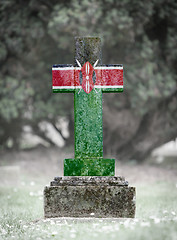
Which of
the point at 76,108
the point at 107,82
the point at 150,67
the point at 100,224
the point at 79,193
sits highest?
the point at 150,67

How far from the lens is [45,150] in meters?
13.0

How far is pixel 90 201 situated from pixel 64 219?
41cm

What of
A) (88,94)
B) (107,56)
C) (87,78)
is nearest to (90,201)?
(88,94)

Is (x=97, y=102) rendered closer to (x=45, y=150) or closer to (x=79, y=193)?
(x=79, y=193)

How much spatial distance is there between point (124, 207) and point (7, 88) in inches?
272

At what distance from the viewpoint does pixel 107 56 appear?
440 inches

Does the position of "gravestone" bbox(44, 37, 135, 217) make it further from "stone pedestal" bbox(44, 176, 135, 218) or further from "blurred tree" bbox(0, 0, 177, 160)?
"blurred tree" bbox(0, 0, 177, 160)

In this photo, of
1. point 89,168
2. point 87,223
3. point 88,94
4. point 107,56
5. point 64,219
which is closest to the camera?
point 87,223

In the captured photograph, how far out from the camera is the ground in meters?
3.91

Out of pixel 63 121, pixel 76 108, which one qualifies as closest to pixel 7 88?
pixel 63 121

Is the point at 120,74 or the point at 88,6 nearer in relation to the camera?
the point at 120,74

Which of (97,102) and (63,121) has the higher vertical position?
(63,121)

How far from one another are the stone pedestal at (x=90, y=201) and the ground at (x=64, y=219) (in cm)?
16

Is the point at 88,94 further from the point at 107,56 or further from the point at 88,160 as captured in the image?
the point at 107,56
